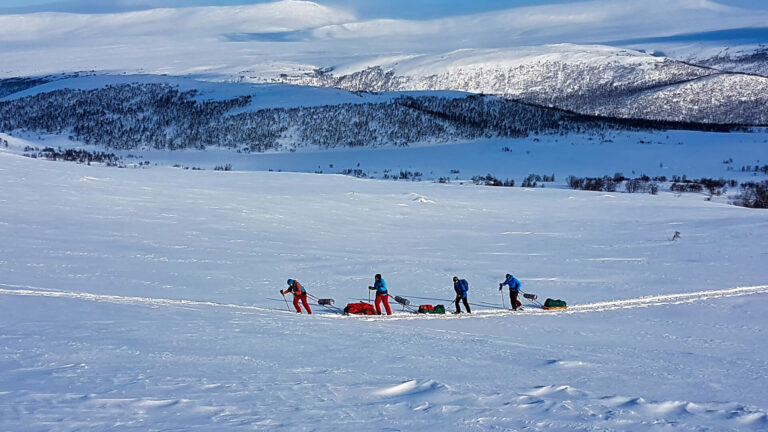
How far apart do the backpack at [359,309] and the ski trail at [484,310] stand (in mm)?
245

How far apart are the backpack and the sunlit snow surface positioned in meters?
0.39

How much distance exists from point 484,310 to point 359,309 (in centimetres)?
299

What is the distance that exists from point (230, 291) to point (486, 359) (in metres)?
7.34

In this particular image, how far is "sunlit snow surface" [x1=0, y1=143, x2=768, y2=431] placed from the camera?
7.14 m

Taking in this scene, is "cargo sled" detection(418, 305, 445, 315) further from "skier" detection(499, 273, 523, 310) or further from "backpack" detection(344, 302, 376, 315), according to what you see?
"skier" detection(499, 273, 523, 310)

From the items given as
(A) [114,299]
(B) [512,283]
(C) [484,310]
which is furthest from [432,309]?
(A) [114,299]

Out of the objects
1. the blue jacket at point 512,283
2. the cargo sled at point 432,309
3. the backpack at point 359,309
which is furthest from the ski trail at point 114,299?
the blue jacket at point 512,283

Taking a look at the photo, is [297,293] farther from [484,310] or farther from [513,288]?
[513,288]

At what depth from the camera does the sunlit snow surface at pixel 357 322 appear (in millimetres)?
7145

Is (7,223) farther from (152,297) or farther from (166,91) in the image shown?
(166,91)

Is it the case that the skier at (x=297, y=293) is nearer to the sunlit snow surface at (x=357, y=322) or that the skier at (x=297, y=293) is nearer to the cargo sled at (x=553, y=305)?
the sunlit snow surface at (x=357, y=322)

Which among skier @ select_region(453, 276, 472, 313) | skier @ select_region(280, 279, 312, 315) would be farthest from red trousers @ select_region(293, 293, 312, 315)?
skier @ select_region(453, 276, 472, 313)

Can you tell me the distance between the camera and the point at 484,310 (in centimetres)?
1488

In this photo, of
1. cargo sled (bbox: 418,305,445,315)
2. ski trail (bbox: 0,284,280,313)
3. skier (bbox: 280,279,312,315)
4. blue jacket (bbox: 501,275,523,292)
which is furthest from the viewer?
blue jacket (bbox: 501,275,523,292)
